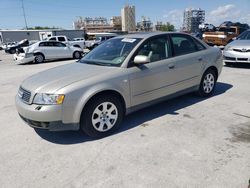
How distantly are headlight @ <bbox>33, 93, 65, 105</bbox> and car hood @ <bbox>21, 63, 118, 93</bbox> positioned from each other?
58 mm

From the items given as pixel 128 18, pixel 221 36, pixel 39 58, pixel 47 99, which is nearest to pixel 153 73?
pixel 47 99

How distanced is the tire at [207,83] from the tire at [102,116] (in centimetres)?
228

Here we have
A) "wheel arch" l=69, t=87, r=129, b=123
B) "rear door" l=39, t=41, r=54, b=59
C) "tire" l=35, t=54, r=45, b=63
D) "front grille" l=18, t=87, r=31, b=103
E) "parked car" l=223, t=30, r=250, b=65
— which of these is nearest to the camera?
"wheel arch" l=69, t=87, r=129, b=123

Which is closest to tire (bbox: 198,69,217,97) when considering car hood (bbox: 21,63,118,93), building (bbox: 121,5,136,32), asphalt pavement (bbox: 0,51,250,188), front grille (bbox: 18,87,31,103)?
asphalt pavement (bbox: 0,51,250,188)

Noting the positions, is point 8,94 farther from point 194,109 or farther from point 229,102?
point 229,102

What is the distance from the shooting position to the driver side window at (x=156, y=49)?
407cm

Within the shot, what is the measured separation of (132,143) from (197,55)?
255 cm

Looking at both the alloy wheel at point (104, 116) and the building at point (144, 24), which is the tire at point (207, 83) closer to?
the alloy wheel at point (104, 116)

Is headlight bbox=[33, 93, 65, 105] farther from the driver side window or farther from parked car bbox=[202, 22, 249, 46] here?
parked car bbox=[202, 22, 249, 46]

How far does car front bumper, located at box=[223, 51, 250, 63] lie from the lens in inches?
323

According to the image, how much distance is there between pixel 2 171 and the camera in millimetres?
2850

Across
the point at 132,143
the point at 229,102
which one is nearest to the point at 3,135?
the point at 132,143

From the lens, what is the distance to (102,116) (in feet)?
11.6

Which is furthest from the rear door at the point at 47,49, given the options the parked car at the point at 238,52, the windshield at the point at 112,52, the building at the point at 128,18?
the building at the point at 128,18
